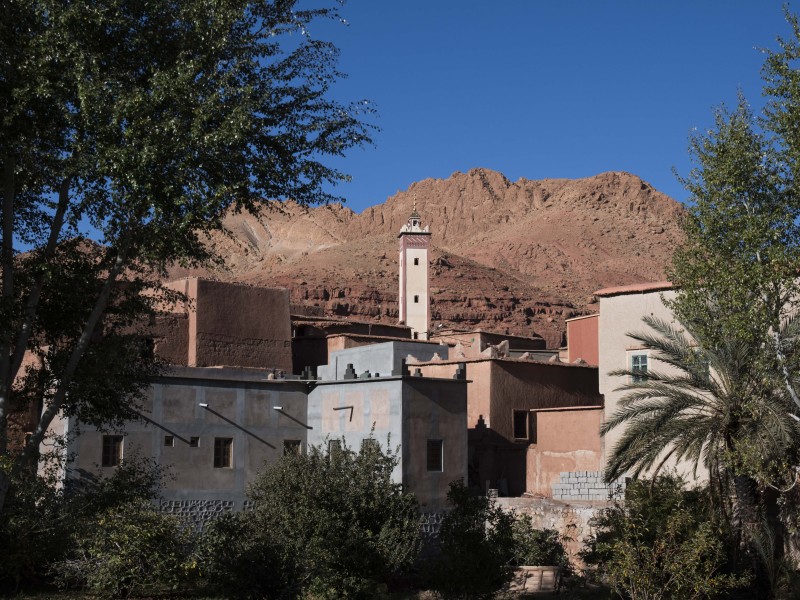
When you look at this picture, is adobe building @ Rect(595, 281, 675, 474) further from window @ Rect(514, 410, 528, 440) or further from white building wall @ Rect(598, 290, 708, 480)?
window @ Rect(514, 410, 528, 440)

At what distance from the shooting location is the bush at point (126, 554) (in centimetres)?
1538

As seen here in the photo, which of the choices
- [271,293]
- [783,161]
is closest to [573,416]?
[271,293]

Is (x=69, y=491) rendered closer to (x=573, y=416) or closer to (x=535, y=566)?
(x=535, y=566)

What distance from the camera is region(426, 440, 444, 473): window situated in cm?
2589

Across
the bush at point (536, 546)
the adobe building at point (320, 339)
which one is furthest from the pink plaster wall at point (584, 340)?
→ the bush at point (536, 546)

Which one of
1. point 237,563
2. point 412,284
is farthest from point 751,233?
point 412,284

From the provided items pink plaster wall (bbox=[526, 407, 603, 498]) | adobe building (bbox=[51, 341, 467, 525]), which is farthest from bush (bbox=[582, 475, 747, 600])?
pink plaster wall (bbox=[526, 407, 603, 498])

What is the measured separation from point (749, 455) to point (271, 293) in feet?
68.7

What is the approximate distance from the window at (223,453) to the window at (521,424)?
853 cm

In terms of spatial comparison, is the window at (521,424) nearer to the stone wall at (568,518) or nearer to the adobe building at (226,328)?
the stone wall at (568,518)

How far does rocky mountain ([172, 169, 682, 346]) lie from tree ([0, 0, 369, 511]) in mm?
35323

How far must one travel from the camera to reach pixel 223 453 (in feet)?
88.4

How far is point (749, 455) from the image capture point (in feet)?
55.8

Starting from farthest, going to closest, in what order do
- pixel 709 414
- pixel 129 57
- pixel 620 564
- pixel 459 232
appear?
1. pixel 459 232
2. pixel 709 414
3. pixel 620 564
4. pixel 129 57
